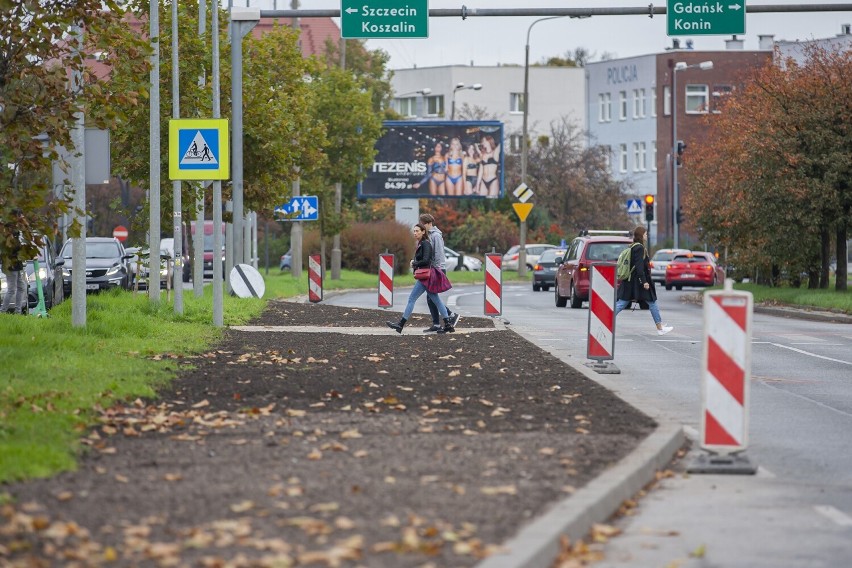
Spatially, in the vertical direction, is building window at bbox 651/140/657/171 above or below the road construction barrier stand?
above

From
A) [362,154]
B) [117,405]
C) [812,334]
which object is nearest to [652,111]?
[362,154]

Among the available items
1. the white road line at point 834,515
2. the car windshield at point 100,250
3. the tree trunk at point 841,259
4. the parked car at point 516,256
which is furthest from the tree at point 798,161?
the white road line at point 834,515

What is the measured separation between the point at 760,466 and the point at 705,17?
17.6m

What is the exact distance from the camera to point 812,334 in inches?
1029

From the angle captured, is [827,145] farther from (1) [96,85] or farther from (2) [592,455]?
(2) [592,455]

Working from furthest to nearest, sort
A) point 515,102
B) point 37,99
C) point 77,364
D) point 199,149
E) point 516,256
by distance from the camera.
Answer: point 515,102 → point 516,256 → point 199,149 → point 37,99 → point 77,364

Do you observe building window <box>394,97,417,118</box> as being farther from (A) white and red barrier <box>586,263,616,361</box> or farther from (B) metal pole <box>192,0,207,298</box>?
(A) white and red barrier <box>586,263,616,361</box>

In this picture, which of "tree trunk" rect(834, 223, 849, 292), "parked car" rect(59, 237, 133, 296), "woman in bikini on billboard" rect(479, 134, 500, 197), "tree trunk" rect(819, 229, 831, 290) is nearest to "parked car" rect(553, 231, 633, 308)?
"tree trunk" rect(834, 223, 849, 292)

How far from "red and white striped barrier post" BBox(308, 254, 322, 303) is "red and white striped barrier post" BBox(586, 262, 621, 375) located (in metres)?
19.0

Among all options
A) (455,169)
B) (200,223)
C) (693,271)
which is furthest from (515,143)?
(200,223)

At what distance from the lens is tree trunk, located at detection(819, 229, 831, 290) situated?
1543 inches

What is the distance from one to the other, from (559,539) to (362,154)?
4327 cm

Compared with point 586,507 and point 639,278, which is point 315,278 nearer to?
point 639,278

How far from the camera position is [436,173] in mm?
64500
